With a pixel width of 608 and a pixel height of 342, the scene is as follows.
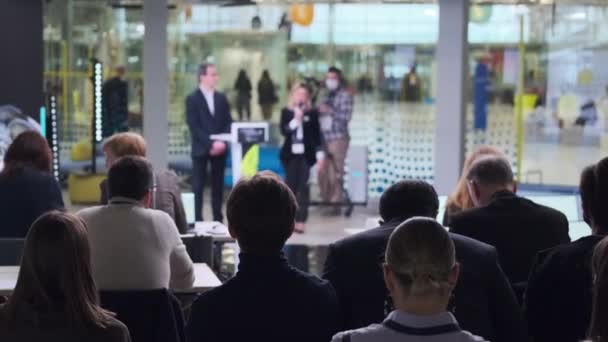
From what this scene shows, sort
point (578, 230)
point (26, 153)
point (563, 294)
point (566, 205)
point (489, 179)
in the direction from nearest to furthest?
point (563, 294)
point (489, 179)
point (26, 153)
point (578, 230)
point (566, 205)

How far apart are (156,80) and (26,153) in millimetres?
4292

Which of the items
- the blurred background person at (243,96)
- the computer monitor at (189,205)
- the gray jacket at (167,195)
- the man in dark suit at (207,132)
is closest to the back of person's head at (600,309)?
the gray jacket at (167,195)

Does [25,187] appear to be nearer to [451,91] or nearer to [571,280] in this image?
[571,280]

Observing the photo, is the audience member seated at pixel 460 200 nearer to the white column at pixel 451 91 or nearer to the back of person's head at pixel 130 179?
the back of person's head at pixel 130 179

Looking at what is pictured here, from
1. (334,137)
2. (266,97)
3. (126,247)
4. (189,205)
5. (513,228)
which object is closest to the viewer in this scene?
(126,247)

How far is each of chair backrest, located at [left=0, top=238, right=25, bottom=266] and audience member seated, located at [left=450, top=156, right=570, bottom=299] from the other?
2464mm

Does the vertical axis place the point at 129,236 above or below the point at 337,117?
below

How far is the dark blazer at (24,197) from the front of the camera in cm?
598

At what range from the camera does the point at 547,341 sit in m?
3.89

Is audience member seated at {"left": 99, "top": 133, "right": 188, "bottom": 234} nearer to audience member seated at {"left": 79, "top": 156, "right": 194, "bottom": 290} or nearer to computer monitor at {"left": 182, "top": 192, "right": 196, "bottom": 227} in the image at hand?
computer monitor at {"left": 182, "top": 192, "right": 196, "bottom": 227}

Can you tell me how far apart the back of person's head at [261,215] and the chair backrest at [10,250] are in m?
2.83

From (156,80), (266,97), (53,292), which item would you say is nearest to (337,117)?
(266,97)

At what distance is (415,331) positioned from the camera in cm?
237

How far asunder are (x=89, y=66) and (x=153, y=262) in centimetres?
1137
